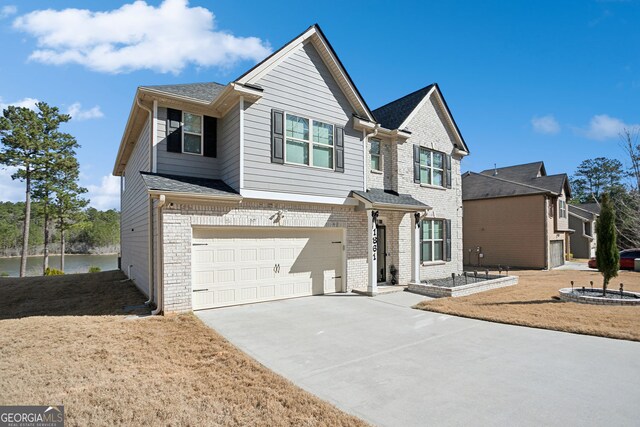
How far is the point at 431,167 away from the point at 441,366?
11.5 meters

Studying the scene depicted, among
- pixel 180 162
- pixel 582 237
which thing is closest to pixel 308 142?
pixel 180 162

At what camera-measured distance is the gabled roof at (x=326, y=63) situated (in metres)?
9.59

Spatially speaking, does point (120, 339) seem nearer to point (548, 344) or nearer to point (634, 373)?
point (548, 344)

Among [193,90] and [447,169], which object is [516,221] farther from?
[193,90]

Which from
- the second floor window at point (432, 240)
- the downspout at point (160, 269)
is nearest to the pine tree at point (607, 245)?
the second floor window at point (432, 240)

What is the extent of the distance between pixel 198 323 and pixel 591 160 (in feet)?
248

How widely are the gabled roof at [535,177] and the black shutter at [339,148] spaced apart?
1882 cm

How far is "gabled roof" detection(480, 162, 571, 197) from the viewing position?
24297mm

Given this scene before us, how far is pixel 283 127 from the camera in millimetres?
10070

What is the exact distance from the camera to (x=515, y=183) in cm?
2406

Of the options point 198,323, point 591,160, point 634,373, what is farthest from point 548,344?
point 591,160

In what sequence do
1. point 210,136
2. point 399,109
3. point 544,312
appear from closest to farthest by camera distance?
point 544,312
point 210,136
point 399,109

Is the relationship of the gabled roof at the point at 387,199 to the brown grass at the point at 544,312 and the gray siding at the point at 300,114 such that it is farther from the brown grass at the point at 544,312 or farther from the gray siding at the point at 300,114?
the brown grass at the point at 544,312

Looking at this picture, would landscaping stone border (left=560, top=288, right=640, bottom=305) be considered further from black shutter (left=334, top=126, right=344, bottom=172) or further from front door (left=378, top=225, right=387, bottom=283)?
black shutter (left=334, top=126, right=344, bottom=172)
